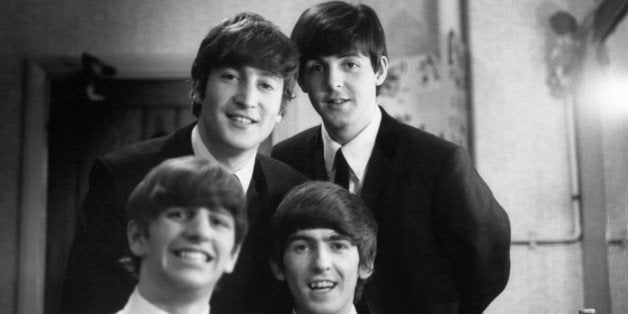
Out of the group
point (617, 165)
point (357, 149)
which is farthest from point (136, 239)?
point (617, 165)

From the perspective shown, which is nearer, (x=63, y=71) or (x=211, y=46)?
(x=211, y=46)

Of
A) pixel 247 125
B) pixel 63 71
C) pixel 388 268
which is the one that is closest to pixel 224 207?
pixel 247 125

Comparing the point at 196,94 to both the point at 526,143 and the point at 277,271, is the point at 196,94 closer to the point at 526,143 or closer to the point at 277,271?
the point at 277,271

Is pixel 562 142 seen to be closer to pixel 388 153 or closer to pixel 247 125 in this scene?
pixel 388 153

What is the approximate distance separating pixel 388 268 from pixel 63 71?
0.42 m

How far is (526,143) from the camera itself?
29.0 inches

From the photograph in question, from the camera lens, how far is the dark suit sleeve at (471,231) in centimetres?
64

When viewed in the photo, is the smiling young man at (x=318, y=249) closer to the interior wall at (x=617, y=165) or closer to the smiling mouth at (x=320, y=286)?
the smiling mouth at (x=320, y=286)

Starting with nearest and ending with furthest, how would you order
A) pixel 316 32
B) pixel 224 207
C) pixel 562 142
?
pixel 224 207 < pixel 316 32 < pixel 562 142

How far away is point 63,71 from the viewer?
72 cm

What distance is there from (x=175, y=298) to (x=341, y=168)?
9.2 inches

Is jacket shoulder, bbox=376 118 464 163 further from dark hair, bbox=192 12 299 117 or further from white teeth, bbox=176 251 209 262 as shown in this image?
white teeth, bbox=176 251 209 262

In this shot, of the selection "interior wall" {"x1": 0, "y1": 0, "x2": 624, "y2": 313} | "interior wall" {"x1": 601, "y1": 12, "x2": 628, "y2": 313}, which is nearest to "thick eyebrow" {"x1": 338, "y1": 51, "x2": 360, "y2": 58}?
"interior wall" {"x1": 0, "y1": 0, "x2": 624, "y2": 313}

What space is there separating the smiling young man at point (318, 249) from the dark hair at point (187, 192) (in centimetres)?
8
